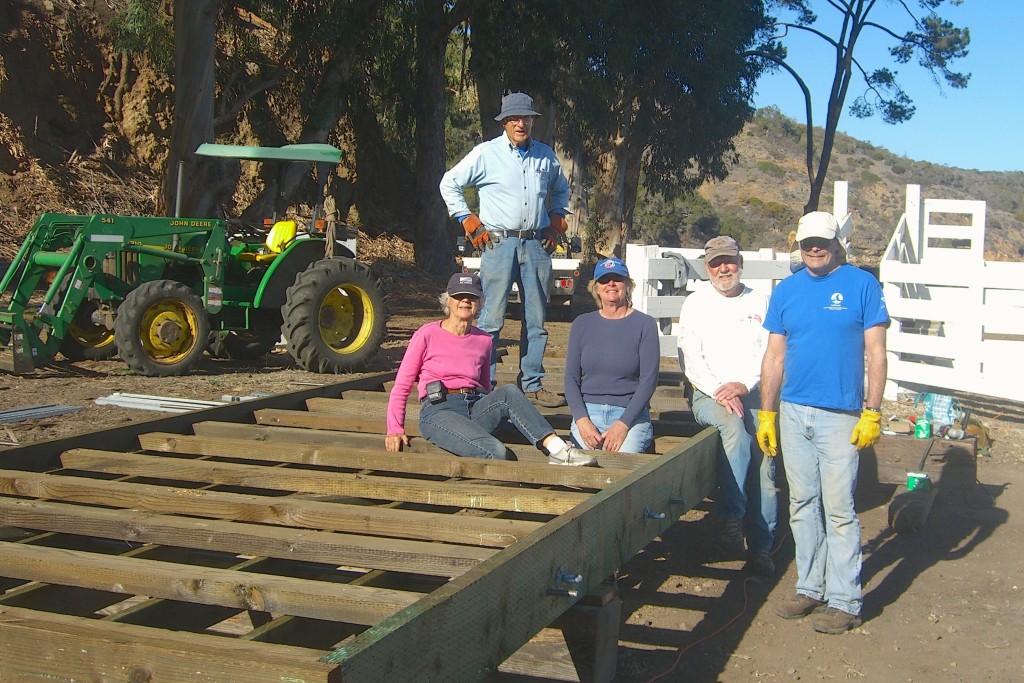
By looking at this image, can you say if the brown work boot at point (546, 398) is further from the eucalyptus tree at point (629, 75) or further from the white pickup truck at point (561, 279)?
the eucalyptus tree at point (629, 75)

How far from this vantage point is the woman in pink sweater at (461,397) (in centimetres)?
525

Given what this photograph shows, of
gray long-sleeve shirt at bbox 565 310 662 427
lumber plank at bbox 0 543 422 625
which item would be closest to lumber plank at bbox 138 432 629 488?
gray long-sleeve shirt at bbox 565 310 662 427

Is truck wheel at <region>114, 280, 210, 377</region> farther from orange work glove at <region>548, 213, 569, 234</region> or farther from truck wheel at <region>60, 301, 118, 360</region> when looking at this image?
orange work glove at <region>548, 213, 569, 234</region>

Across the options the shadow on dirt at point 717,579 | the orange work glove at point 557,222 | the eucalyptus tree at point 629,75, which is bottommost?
the shadow on dirt at point 717,579

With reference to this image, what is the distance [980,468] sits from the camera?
8422mm

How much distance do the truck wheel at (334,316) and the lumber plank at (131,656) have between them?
24.0 ft

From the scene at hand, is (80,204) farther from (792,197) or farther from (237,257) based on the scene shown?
(792,197)

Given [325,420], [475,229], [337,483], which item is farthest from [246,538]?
[475,229]

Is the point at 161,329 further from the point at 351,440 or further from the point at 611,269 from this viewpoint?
the point at 611,269

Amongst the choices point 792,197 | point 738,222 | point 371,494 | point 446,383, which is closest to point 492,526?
point 371,494

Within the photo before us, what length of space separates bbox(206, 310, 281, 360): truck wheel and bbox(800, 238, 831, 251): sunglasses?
706 centimetres

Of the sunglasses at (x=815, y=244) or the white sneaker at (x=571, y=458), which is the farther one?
the white sneaker at (x=571, y=458)

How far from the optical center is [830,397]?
5035 millimetres

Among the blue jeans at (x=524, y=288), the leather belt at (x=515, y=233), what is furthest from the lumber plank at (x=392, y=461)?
the leather belt at (x=515, y=233)
